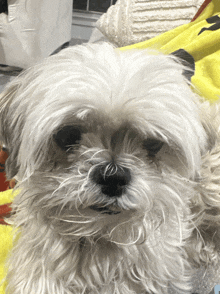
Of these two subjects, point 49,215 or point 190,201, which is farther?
point 190,201

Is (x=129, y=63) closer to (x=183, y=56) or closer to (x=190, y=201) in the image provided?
(x=190, y=201)

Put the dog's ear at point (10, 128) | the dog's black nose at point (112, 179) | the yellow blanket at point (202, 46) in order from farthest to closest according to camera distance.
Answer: the yellow blanket at point (202, 46)
the dog's ear at point (10, 128)
the dog's black nose at point (112, 179)

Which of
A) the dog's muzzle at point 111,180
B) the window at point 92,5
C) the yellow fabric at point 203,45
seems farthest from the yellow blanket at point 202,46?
the window at point 92,5

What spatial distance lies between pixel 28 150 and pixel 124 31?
3.82ft

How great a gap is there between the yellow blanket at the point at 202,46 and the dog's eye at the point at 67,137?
461 millimetres

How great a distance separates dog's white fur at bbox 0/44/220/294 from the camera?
0.67m

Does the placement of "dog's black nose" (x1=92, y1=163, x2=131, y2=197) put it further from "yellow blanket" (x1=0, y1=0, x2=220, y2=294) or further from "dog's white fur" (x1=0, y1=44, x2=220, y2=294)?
"yellow blanket" (x1=0, y1=0, x2=220, y2=294)

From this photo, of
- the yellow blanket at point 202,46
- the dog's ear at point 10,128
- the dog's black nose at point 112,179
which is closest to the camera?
the dog's black nose at point 112,179

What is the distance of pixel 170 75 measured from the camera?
744mm

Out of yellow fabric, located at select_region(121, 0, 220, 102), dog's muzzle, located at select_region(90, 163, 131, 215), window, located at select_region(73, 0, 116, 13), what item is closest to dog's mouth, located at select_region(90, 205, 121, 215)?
dog's muzzle, located at select_region(90, 163, 131, 215)

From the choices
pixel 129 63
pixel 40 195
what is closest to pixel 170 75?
pixel 129 63

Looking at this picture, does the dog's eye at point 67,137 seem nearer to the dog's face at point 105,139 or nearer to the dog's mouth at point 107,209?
the dog's face at point 105,139

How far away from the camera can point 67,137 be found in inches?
28.5

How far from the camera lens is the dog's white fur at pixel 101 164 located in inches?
26.3
